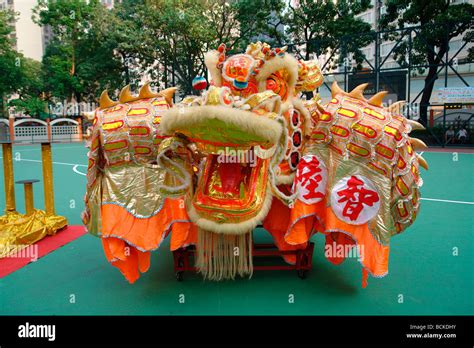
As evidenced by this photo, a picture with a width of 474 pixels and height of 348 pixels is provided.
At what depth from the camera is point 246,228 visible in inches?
109

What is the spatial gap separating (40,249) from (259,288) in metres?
2.60

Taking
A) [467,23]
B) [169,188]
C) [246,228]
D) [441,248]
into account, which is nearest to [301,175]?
[246,228]

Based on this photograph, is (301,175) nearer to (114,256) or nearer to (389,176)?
(389,176)

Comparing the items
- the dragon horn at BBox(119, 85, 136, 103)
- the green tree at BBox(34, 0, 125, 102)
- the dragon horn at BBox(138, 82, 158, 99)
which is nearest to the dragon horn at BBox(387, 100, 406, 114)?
the dragon horn at BBox(138, 82, 158, 99)

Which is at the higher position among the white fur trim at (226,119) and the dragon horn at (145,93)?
the dragon horn at (145,93)

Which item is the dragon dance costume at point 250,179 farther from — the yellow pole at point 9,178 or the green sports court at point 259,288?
the yellow pole at point 9,178

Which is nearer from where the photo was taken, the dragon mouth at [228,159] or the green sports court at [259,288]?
the dragon mouth at [228,159]

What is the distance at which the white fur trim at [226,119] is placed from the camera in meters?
2.39

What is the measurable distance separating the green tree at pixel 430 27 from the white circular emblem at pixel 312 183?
14.7 m

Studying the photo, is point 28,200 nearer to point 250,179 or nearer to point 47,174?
point 47,174

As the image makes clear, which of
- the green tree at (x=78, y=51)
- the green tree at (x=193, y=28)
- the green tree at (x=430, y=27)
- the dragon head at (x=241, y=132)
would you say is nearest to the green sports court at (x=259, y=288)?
the dragon head at (x=241, y=132)

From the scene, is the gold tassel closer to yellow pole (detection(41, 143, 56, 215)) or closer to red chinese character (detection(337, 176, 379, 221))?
red chinese character (detection(337, 176, 379, 221))

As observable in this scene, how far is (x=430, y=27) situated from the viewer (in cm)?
1617

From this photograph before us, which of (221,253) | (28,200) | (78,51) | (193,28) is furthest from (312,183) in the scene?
(78,51)
